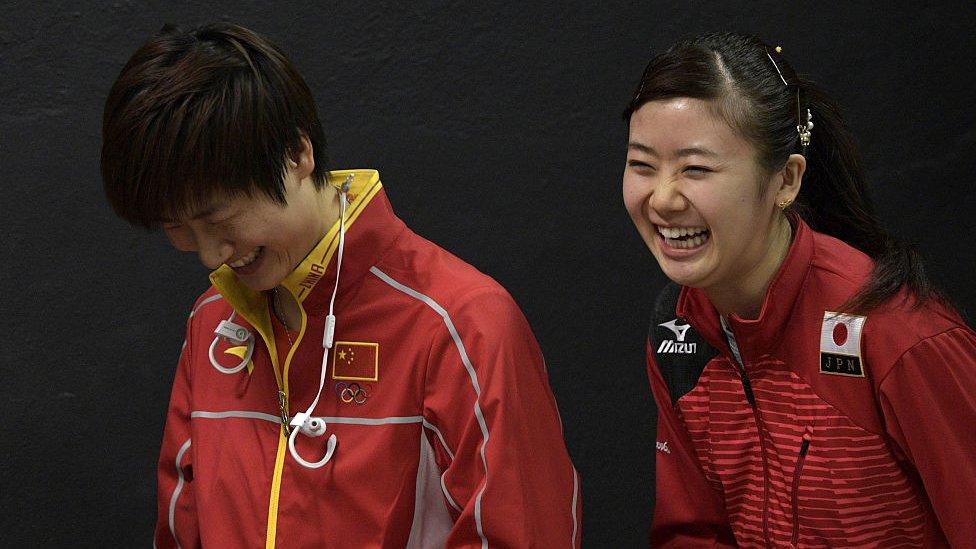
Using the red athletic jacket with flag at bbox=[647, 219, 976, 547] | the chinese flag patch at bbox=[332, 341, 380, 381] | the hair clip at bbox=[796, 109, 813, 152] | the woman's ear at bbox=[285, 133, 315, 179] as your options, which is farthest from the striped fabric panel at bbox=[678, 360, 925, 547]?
the woman's ear at bbox=[285, 133, 315, 179]

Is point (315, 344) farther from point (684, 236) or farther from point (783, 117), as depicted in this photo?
point (783, 117)

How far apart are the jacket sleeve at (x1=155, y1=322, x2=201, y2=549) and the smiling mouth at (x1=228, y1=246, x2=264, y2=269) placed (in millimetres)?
259

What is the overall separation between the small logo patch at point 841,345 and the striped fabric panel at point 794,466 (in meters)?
0.05

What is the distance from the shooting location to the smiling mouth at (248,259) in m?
1.45

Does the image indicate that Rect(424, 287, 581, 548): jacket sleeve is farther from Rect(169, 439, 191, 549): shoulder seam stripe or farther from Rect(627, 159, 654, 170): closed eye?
Rect(169, 439, 191, 549): shoulder seam stripe

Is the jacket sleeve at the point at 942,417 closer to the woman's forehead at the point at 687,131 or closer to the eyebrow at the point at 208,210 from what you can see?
the woman's forehead at the point at 687,131

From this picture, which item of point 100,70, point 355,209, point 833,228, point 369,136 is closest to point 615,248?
point 369,136

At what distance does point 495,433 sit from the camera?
1414 mm

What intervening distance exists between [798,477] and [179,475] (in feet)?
2.54

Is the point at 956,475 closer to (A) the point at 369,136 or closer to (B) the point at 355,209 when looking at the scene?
(B) the point at 355,209

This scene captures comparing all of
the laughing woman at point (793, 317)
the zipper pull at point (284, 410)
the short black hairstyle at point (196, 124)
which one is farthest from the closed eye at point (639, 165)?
the zipper pull at point (284, 410)

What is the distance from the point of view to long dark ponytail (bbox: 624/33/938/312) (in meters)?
1.41

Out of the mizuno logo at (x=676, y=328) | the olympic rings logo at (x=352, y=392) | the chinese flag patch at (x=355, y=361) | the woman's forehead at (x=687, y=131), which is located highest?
the woman's forehead at (x=687, y=131)

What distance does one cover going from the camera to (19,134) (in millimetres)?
2025
